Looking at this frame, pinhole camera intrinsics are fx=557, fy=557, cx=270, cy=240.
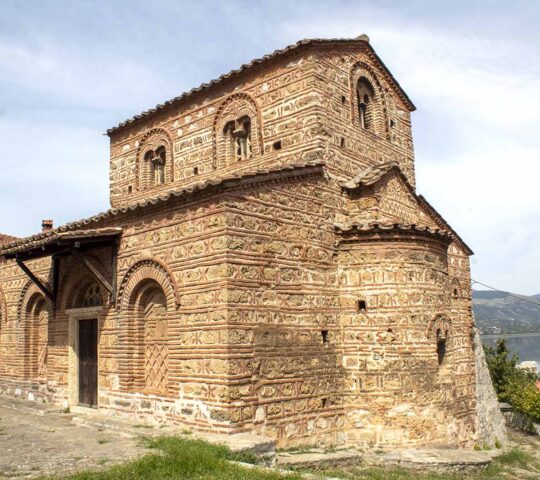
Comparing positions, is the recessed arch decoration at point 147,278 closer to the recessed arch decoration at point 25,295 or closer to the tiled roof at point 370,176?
the tiled roof at point 370,176

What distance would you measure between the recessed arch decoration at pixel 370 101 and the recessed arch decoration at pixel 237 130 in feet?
8.36

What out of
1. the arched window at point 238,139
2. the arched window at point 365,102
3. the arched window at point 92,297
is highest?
the arched window at point 365,102

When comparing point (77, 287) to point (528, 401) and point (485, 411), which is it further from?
point (528, 401)

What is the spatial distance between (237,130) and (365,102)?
3374 mm

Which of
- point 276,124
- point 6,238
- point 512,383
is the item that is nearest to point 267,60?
point 276,124

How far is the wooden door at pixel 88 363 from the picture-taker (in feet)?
39.1

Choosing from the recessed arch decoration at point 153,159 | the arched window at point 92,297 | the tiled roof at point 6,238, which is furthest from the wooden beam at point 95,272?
the tiled roof at point 6,238

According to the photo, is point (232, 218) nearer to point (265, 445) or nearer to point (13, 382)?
point (265, 445)

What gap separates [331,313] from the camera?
10.7 m

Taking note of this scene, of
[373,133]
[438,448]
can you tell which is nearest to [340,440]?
[438,448]

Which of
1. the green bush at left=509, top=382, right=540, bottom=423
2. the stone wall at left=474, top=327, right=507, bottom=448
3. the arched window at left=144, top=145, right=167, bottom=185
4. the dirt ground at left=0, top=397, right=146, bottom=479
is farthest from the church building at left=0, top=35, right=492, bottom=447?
the green bush at left=509, top=382, right=540, bottom=423

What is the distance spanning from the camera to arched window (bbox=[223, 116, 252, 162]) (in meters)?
13.5

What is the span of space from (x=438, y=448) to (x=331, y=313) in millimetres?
3136

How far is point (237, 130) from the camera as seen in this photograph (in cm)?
1348
